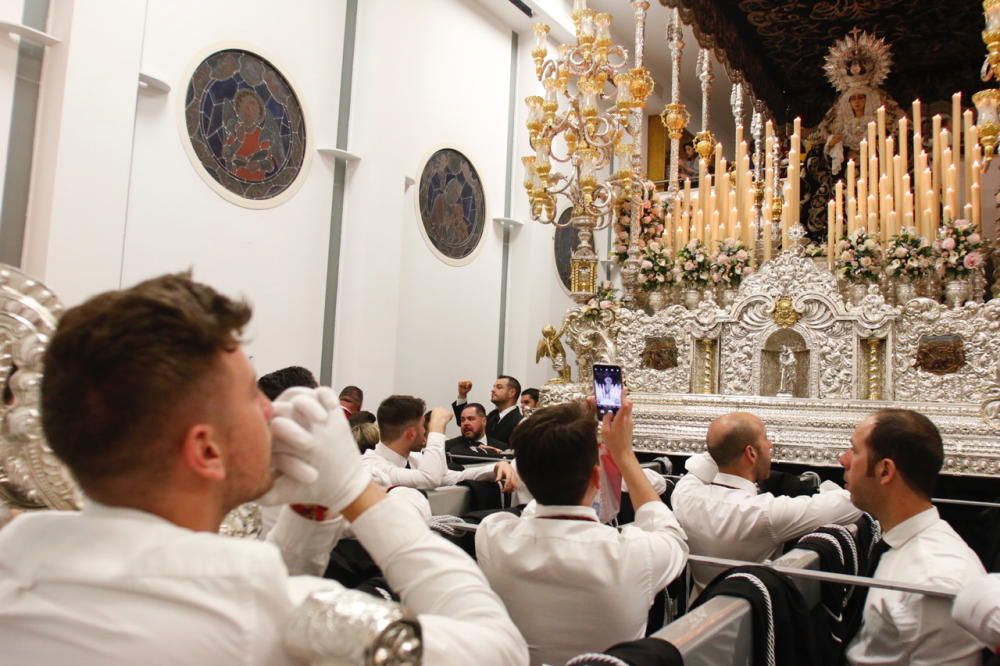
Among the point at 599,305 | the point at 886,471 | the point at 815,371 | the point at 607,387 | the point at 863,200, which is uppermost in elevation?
the point at 863,200

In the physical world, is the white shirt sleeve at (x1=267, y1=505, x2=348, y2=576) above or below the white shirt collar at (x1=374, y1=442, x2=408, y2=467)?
above

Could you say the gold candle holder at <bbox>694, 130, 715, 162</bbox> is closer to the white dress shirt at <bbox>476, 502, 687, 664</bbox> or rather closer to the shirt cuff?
the white dress shirt at <bbox>476, 502, 687, 664</bbox>

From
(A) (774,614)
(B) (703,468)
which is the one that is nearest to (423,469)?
(B) (703,468)

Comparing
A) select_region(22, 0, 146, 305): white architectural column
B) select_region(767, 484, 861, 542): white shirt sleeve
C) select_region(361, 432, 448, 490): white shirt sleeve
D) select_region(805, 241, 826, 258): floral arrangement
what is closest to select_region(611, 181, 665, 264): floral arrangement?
select_region(805, 241, 826, 258): floral arrangement

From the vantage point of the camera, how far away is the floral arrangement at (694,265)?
6.82 m

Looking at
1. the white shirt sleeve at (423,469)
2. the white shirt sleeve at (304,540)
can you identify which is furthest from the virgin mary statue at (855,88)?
the white shirt sleeve at (304,540)

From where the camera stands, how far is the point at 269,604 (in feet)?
3.03

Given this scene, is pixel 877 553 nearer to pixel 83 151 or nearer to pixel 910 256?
pixel 910 256

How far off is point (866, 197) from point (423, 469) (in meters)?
4.66

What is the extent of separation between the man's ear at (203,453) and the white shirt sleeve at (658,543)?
119cm

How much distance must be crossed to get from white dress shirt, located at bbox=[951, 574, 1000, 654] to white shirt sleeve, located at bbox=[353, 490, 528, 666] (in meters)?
1.17

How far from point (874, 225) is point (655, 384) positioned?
2.12 metres

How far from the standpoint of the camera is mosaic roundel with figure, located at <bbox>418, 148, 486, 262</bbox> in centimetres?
952

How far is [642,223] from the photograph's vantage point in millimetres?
7938
